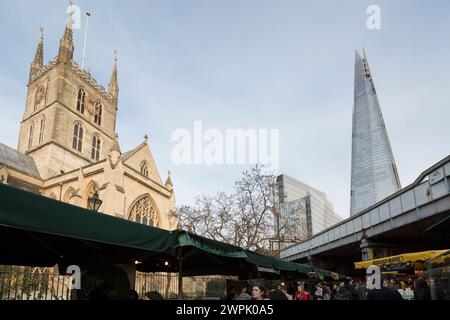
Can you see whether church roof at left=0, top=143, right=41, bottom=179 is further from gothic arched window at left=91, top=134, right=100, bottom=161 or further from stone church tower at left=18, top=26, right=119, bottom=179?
gothic arched window at left=91, top=134, right=100, bottom=161

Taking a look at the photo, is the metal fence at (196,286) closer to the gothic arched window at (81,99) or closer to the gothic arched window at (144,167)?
the gothic arched window at (144,167)

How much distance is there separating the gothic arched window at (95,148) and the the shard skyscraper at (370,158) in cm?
8621

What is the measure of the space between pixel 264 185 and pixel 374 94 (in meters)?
106

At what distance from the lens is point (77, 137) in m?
42.2

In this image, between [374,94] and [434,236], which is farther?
[374,94]

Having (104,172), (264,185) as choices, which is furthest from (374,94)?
(104,172)

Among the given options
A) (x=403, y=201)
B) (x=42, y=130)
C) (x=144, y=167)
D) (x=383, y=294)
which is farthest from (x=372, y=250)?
(x=42, y=130)

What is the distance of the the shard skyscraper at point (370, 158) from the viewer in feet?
340

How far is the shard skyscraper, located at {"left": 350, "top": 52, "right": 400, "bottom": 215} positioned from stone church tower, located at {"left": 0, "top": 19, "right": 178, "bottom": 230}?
85.3 metres

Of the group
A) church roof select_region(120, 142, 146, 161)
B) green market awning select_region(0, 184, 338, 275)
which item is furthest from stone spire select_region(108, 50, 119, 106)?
green market awning select_region(0, 184, 338, 275)

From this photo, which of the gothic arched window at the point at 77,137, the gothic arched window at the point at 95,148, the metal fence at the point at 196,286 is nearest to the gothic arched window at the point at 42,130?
the gothic arched window at the point at 77,137

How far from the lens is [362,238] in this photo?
26.7 metres
